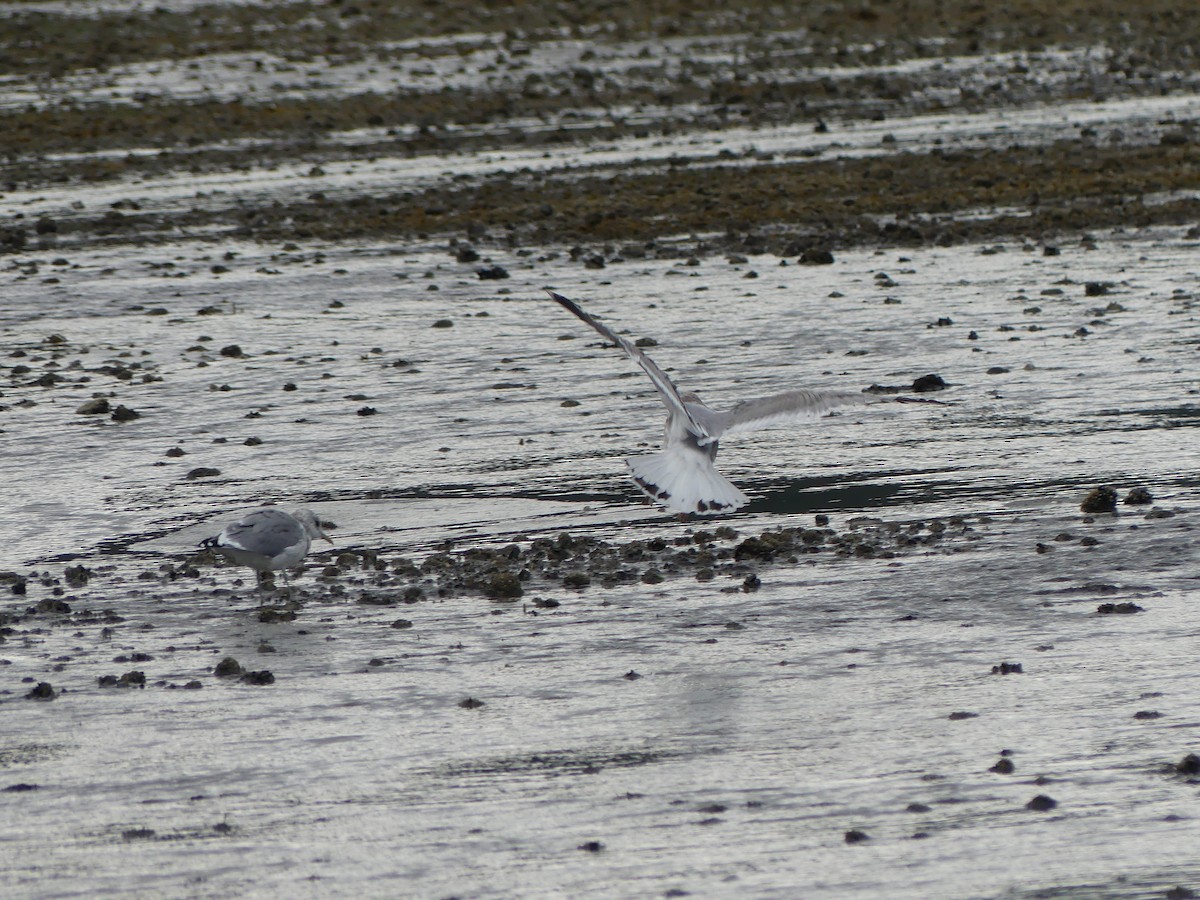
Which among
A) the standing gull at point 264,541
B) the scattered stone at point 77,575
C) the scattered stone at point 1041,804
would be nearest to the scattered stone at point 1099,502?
the standing gull at point 264,541

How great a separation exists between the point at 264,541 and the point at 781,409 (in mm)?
2364

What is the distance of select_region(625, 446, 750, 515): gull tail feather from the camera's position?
8922mm

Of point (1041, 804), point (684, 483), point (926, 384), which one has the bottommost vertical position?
point (1041, 804)

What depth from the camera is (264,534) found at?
328 inches

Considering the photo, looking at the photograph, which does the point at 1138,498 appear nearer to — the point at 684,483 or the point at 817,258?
the point at 684,483

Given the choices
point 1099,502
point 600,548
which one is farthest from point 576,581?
point 1099,502

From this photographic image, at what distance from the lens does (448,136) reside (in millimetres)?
25141

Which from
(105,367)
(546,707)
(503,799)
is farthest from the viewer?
(105,367)

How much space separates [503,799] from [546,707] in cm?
86

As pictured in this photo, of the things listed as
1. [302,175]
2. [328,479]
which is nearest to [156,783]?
[328,479]

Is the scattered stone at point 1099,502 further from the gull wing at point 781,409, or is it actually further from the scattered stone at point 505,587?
the scattered stone at point 505,587

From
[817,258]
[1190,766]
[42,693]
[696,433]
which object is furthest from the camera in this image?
[817,258]

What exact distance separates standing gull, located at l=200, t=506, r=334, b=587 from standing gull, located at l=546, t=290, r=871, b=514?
1.45 m

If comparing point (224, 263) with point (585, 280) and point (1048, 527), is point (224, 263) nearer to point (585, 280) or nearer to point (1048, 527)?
point (585, 280)
